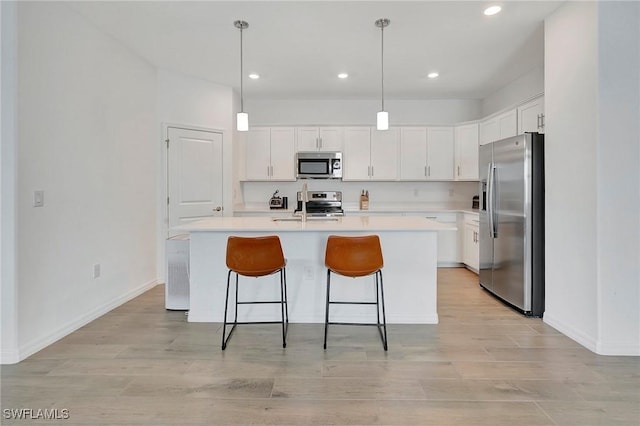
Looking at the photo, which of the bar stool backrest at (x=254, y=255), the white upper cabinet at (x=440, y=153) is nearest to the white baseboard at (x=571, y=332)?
the bar stool backrest at (x=254, y=255)

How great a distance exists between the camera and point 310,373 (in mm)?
2252

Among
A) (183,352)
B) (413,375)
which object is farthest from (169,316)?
(413,375)

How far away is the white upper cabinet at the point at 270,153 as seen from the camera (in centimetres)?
558

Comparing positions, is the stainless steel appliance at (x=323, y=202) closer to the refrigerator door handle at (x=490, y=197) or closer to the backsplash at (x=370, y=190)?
the backsplash at (x=370, y=190)

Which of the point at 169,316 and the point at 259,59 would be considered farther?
the point at 259,59

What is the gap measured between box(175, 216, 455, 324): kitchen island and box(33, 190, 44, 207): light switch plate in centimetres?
113

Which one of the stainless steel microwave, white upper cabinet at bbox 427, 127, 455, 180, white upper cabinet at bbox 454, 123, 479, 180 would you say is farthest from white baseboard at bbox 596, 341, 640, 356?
the stainless steel microwave

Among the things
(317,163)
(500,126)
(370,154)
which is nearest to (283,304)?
(317,163)

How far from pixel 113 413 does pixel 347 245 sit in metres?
1.70

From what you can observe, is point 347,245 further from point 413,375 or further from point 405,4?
point 405,4

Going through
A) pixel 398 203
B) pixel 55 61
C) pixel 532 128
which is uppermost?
pixel 55 61

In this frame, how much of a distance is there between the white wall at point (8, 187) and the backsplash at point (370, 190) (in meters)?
3.56

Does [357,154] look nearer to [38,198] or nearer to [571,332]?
[571,332]

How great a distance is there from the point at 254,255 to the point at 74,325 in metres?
1.71
